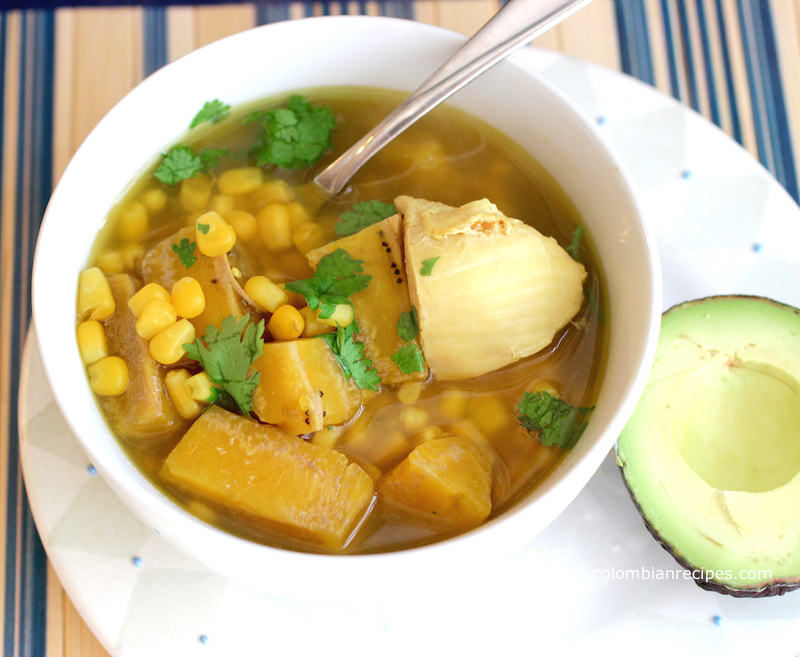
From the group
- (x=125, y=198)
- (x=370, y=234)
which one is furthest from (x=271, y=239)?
(x=125, y=198)

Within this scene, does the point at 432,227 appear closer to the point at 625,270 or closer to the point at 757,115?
the point at 625,270

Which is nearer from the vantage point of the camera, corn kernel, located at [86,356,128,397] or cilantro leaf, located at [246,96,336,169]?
corn kernel, located at [86,356,128,397]

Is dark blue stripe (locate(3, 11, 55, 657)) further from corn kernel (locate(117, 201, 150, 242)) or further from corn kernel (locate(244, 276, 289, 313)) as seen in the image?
corn kernel (locate(244, 276, 289, 313))

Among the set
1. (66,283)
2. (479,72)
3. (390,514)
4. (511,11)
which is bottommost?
(390,514)

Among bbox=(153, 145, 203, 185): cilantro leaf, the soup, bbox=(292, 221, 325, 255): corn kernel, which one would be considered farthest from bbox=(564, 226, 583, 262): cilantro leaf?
bbox=(153, 145, 203, 185): cilantro leaf

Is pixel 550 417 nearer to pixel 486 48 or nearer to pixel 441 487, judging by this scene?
pixel 441 487

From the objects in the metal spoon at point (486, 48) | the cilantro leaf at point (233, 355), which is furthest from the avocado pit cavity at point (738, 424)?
the cilantro leaf at point (233, 355)

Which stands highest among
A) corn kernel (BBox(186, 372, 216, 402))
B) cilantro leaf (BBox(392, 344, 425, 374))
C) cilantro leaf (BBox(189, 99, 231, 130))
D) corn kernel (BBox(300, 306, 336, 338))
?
cilantro leaf (BBox(189, 99, 231, 130))

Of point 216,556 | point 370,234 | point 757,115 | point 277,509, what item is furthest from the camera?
point 757,115
